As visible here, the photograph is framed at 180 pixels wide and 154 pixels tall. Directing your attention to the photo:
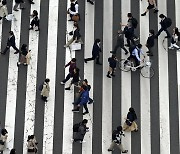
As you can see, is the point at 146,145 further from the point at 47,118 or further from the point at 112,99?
the point at 47,118

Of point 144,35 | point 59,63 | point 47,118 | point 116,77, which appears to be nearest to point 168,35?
point 144,35

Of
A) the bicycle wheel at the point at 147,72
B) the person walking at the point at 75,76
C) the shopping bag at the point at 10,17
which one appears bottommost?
the person walking at the point at 75,76

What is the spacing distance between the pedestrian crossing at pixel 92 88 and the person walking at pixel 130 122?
0.43 meters

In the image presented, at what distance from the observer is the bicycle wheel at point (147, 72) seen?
2744 centimetres

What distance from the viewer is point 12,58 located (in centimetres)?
2753

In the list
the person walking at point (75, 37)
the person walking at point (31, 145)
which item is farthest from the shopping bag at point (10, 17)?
the person walking at point (31, 145)

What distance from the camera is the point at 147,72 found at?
2753 centimetres

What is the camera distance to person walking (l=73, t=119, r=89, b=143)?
24.1 meters

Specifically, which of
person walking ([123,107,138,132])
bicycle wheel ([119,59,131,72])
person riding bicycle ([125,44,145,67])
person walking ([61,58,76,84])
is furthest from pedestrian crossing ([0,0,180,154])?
person riding bicycle ([125,44,145,67])

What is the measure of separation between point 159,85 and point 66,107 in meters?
4.78

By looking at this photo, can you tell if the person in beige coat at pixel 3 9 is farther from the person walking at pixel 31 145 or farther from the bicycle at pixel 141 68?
the person walking at pixel 31 145

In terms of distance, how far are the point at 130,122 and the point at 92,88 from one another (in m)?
2.91

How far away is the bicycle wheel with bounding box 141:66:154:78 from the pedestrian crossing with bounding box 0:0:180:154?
0.82 feet

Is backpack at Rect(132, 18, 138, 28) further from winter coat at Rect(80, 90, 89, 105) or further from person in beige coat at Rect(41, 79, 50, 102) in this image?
person in beige coat at Rect(41, 79, 50, 102)
